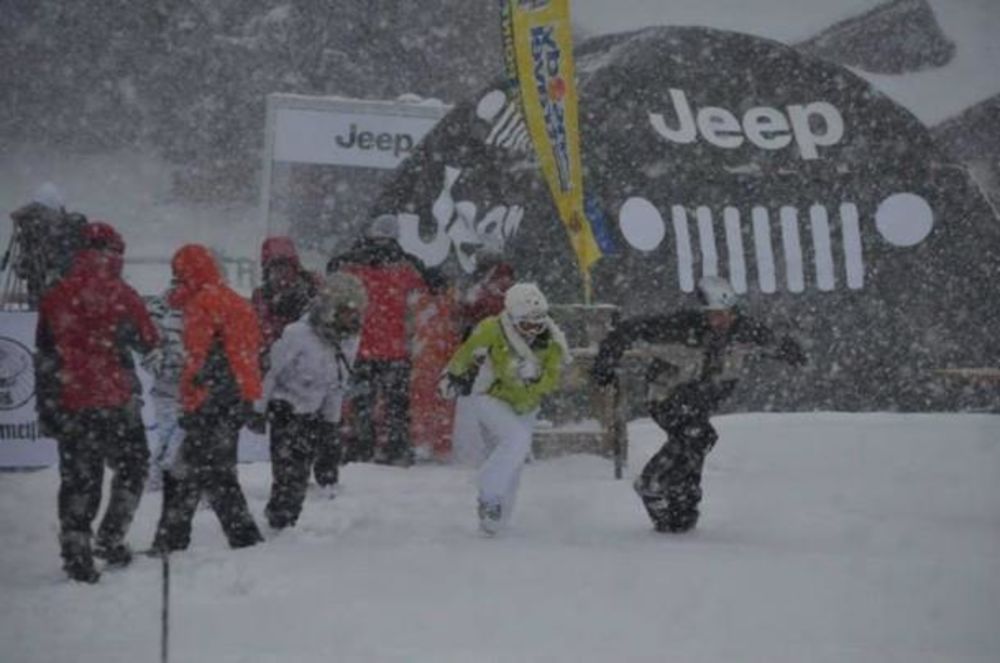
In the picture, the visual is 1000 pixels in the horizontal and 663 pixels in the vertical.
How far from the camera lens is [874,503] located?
8.41 metres

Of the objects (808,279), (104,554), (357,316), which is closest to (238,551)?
(104,554)

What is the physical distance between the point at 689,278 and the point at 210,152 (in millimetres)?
22614

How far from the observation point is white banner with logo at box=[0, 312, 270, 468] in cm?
952

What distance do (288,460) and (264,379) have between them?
0.62m

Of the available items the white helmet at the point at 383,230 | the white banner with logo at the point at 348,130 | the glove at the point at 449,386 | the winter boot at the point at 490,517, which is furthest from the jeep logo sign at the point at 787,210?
the winter boot at the point at 490,517

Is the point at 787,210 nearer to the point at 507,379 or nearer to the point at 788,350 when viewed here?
the point at 788,350

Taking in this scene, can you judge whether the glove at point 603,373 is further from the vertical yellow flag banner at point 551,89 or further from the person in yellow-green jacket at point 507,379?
the vertical yellow flag banner at point 551,89

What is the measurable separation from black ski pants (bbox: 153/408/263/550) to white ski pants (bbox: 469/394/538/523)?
56.5 inches

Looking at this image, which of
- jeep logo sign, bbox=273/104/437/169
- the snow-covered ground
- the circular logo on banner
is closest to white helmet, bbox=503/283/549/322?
the snow-covered ground

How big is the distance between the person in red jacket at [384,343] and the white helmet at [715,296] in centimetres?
314

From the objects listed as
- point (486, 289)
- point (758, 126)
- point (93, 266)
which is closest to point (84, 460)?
point (93, 266)

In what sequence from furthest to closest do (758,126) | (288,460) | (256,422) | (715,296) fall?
(758,126), (715,296), (288,460), (256,422)

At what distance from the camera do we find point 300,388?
7.21 m

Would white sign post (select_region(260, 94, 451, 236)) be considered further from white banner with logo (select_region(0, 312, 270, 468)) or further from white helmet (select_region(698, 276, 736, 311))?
white helmet (select_region(698, 276, 736, 311))
